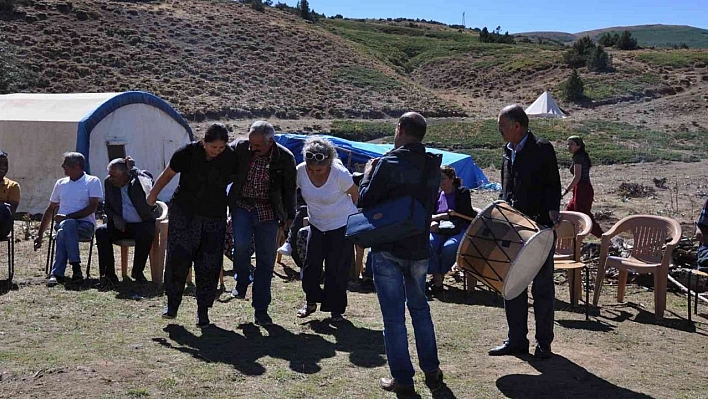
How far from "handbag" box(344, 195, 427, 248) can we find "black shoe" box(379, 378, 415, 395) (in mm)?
839

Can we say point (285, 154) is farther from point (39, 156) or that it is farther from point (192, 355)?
point (39, 156)

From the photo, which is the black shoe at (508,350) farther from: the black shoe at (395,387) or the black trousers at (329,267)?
the black trousers at (329,267)

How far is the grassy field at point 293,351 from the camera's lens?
5172mm

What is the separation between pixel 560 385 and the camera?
208 inches

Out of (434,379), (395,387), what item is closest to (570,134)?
(434,379)

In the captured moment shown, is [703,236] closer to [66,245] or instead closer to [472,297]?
[472,297]

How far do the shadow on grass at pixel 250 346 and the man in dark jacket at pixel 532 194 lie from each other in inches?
52.1

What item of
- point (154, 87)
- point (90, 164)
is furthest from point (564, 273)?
point (154, 87)

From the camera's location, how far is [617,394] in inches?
203

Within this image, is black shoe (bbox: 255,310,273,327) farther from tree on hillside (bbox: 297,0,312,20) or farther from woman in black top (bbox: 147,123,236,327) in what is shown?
tree on hillside (bbox: 297,0,312,20)

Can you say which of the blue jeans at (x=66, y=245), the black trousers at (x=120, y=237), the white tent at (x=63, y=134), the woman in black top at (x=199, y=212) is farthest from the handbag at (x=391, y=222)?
the white tent at (x=63, y=134)

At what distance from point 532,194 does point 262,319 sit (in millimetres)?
2389

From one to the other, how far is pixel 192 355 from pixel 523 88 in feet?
173

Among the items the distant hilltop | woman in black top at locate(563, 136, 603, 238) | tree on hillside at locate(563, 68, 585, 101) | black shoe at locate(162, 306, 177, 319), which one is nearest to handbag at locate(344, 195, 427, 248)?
black shoe at locate(162, 306, 177, 319)
